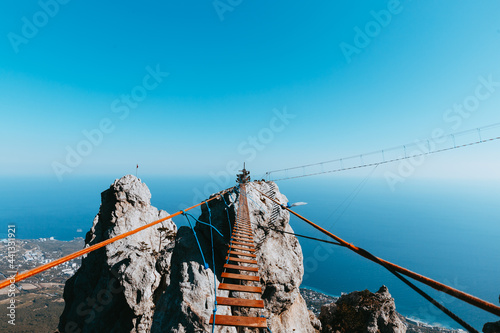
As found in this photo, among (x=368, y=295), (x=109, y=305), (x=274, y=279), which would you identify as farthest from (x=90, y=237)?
(x=368, y=295)

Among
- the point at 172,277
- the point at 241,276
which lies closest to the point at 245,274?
the point at 241,276

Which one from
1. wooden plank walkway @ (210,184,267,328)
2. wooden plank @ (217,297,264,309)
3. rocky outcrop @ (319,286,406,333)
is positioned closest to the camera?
wooden plank walkway @ (210,184,267,328)

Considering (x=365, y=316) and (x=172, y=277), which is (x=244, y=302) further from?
(x=365, y=316)

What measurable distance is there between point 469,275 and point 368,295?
167 meters

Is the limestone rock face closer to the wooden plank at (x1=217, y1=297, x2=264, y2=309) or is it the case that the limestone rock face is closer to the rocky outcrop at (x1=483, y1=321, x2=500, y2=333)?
the wooden plank at (x1=217, y1=297, x2=264, y2=309)

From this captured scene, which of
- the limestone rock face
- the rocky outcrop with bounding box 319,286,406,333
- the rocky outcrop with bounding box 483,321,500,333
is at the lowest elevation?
the rocky outcrop with bounding box 319,286,406,333

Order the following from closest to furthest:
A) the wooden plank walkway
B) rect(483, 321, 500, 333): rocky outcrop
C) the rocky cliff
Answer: the wooden plank walkway → the rocky cliff → rect(483, 321, 500, 333): rocky outcrop

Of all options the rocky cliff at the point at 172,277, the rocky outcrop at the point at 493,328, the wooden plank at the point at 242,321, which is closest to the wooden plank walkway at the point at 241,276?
the wooden plank at the point at 242,321

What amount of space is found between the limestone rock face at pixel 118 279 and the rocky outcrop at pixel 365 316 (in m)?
15.5

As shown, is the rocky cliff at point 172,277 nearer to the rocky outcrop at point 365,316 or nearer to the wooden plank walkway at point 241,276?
the wooden plank walkway at point 241,276

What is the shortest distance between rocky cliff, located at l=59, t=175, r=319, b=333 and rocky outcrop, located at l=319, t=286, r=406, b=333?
9.05 feet

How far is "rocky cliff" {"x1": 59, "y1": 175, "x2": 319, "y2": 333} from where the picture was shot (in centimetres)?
953

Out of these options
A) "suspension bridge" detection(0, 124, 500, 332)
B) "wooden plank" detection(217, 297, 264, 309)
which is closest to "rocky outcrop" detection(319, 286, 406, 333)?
"suspension bridge" detection(0, 124, 500, 332)

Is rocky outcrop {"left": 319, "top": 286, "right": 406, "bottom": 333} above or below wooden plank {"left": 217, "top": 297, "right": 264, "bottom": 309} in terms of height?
below
